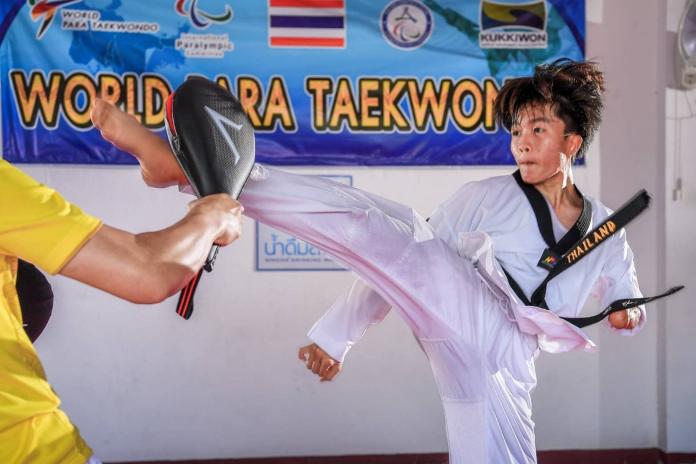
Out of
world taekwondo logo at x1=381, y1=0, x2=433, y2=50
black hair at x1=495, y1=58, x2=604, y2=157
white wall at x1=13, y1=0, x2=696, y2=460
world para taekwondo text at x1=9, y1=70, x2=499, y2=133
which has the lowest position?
white wall at x1=13, y1=0, x2=696, y2=460

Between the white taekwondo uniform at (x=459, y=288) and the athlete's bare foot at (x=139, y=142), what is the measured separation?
0.19 meters

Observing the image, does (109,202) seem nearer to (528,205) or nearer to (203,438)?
(203,438)

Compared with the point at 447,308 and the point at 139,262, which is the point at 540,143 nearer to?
the point at 447,308

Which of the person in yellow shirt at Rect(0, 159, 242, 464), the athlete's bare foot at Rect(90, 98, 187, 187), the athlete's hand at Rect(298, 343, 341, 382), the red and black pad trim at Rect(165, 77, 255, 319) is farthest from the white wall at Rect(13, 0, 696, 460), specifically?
the person in yellow shirt at Rect(0, 159, 242, 464)

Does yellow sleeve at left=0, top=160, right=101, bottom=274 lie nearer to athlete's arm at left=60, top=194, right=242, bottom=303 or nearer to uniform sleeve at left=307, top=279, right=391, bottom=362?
athlete's arm at left=60, top=194, right=242, bottom=303

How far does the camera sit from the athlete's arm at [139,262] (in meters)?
1.01

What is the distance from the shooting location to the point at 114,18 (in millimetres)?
3441

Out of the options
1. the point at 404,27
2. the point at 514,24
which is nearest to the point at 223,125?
the point at 404,27

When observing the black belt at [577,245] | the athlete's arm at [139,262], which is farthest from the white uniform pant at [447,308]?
the athlete's arm at [139,262]

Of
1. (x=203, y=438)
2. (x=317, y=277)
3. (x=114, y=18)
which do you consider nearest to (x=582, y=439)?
(x=317, y=277)

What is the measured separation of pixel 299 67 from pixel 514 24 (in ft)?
→ 3.40

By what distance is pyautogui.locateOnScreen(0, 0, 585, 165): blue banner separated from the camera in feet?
11.3

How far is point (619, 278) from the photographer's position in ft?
7.35

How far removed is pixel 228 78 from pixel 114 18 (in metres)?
0.57
